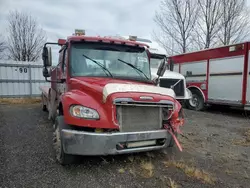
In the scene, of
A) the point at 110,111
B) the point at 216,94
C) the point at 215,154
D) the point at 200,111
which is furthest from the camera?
the point at 200,111

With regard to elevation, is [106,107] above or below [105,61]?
below

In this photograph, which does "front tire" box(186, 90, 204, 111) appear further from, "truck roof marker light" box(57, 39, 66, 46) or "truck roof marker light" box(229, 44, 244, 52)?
"truck roof marker light" box(57, 39, 66, 46)

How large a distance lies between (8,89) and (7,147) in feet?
31.0

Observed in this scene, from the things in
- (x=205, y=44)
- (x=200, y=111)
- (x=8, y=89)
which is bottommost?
(x=200, y=111)

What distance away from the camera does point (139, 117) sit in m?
3.32

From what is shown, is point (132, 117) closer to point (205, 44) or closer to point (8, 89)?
point (8, 89)

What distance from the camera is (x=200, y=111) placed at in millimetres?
9773

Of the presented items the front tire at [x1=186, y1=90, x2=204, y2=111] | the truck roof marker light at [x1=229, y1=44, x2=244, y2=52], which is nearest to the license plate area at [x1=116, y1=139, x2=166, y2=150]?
the truck roof marker light at [x1=229, y1=44, x2=244, y2=52]

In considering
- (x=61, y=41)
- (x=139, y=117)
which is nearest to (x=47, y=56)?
(x=61, y=41)

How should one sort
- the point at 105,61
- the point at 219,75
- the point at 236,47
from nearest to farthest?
1. the point at 105,61
2. the point at 236,47
3. the point at 219,75

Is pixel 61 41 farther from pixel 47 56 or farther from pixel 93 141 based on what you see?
pixel 93 141

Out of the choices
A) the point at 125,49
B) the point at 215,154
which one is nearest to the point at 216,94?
the point at 215,154

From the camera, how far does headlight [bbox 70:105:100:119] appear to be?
120 inches

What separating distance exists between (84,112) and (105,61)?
4.33ft
